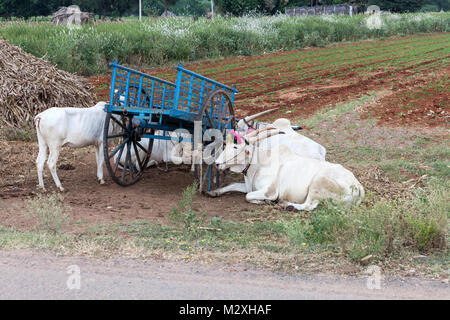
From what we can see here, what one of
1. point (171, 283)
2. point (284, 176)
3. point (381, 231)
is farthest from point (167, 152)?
point (171, 283)

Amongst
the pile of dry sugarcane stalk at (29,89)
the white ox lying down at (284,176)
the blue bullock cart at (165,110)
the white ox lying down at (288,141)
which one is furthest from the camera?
the pile of dry sugarcane stalk at (29,89)

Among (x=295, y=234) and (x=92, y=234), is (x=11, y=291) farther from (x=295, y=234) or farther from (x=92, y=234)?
(x=295, y=234)

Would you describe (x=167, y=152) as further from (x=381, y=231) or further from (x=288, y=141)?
(x=381, y=231)

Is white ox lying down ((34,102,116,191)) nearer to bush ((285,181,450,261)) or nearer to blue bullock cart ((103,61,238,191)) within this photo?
blue bullock cart ((103,61,238,191))

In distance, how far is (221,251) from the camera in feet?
16.8

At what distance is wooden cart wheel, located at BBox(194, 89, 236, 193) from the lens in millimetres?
7289

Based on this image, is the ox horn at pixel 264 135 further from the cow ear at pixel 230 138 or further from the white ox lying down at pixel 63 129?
the white ox lying down at pixel 63 129

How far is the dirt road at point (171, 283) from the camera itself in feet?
13.4

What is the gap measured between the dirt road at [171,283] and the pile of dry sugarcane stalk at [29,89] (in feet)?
20.9

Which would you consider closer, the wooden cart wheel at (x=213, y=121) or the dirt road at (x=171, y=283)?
the dirt road at (x=171, y=283)

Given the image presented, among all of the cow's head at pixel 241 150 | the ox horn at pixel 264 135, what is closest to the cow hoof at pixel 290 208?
the cow's head at pixel 241 150

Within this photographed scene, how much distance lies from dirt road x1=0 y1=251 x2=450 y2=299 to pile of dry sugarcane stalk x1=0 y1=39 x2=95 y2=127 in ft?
20.9

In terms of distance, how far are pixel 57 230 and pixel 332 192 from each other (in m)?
3.06

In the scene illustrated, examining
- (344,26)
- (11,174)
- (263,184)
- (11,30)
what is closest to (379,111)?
(263,184)
